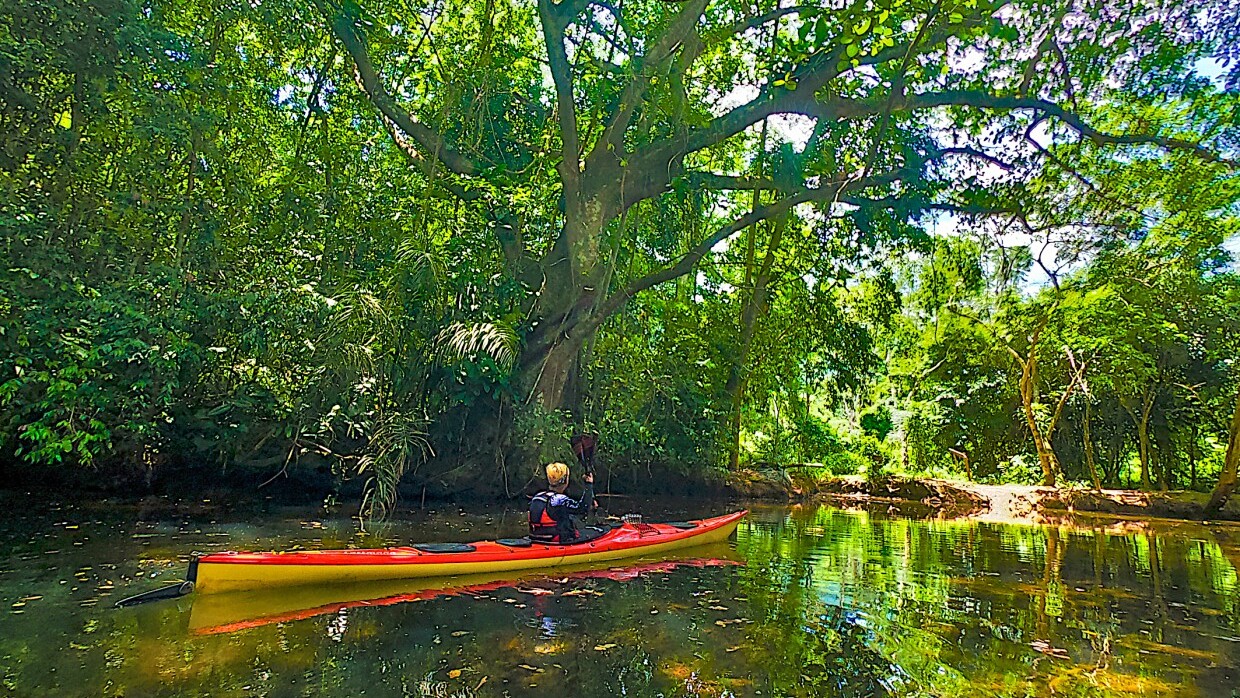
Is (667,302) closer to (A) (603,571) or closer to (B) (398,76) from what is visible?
(B) (398,76)

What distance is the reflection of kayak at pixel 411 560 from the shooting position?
4.80 m

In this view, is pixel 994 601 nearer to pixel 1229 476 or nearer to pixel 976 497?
pixel 976 497

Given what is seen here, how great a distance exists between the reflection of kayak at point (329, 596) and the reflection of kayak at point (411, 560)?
0.18 ft

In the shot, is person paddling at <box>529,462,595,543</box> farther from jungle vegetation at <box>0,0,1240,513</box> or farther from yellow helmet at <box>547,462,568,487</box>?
jungle vegetation at <box>0,0,1240,513</box>

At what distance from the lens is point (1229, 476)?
1289 centimetres

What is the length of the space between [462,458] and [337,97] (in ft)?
18.5

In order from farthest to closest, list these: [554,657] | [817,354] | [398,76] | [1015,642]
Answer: [817,354] < [398,76] < [1015,642] < [554,657]

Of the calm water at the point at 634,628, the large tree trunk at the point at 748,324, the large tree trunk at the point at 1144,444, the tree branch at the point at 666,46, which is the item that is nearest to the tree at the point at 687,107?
the tree branch at the point at 666,46

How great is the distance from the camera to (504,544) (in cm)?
620

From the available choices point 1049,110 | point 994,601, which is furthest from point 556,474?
point 1049,110

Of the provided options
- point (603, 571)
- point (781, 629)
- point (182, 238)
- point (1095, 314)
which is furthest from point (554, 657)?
point (1095, 314)

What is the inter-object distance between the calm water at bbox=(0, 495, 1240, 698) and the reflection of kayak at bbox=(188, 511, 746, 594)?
14 centimetres

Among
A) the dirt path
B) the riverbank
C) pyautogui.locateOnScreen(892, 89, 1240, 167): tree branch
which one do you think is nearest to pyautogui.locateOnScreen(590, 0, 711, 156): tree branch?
pyautogui.locateOnScreen(892, 89, 1240, 167): tree branch

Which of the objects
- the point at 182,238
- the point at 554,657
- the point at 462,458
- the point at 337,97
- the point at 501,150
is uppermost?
the point at 337,97
